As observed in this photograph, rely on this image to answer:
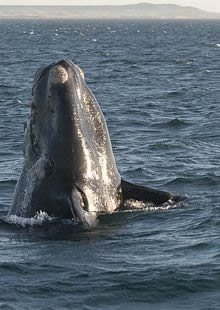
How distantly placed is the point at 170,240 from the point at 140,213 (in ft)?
5.20

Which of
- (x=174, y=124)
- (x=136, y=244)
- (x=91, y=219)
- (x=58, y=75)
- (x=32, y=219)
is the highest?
(x=58, y=75)

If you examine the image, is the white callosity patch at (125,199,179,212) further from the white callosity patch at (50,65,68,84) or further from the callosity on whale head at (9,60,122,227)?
the white callosity patch at (50,65,68,84)

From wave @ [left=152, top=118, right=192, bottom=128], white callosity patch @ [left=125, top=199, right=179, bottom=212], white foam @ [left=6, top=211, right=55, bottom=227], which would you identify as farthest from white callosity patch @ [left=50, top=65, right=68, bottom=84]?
wave @ [left=152, top=118, right=192, bottom=128]

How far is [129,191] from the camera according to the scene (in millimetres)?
15664

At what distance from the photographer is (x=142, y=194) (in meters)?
15.8

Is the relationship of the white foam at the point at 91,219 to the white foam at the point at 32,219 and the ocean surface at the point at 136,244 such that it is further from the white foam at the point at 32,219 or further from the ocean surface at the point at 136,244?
the white foam at the point at 32,219

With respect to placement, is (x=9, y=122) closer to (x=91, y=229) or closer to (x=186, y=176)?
(x=186, y=176)

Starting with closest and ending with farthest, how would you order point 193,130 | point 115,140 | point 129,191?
1. point 129,191
2. point 115,140
3. point 193,130

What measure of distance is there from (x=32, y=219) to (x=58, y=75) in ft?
8.26

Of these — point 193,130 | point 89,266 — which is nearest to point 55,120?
point 89,266

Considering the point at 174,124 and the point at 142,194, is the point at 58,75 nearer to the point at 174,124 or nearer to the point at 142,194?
the point at 142,194

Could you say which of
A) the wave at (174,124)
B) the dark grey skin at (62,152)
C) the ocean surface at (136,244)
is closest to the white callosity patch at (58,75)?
the dark grey skin at (62,152)

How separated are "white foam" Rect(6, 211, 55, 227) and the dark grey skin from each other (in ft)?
0.25

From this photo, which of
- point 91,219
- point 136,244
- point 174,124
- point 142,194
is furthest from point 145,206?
point 174,124
